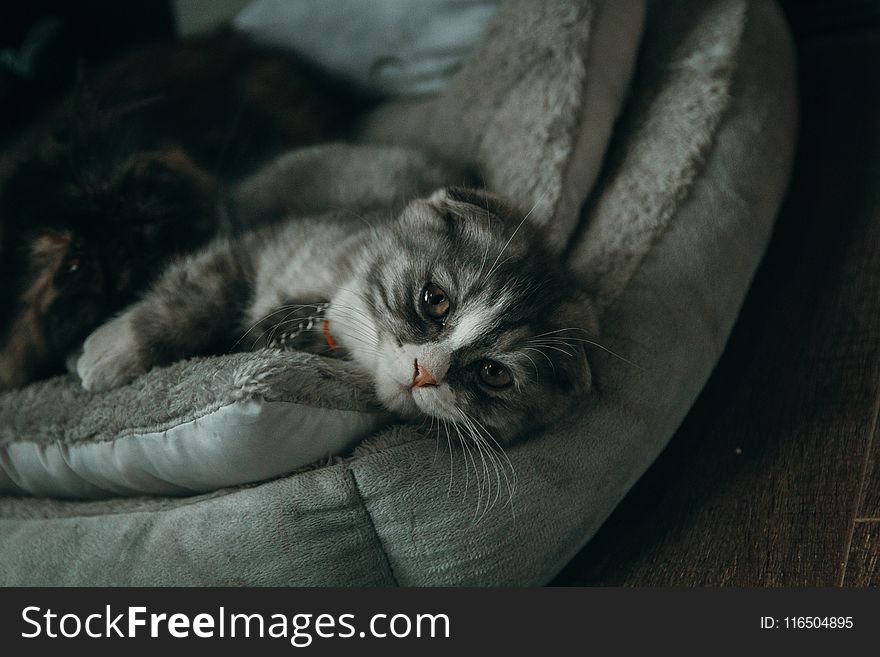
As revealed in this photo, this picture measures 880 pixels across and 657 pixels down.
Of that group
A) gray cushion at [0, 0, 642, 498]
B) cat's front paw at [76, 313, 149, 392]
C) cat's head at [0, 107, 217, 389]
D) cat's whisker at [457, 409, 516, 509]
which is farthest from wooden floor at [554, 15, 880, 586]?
cat's head at [0, 107, 217, 389]

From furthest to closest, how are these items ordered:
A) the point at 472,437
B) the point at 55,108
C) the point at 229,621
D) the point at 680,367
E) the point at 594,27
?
the point at 55,108 → the point at 594,27 → the point at 680,367 → the point at 472,437 → the point at 229,621

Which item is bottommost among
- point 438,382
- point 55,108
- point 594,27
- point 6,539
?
point 6,539

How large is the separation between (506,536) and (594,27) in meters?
1.02

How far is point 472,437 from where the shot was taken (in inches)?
44.5

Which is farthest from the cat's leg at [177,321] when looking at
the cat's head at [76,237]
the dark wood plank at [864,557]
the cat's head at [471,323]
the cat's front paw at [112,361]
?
the dark wood plank at [864,557]

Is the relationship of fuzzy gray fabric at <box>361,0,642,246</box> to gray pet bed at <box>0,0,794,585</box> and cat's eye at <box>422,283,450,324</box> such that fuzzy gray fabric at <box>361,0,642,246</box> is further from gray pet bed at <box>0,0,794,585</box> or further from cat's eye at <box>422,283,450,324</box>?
cat's eye at <box>422,283,450,324</box>

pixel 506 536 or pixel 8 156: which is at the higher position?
pixel 8 156

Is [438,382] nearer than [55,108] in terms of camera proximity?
Yes

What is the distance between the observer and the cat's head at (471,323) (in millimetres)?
1097

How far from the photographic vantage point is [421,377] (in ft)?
3.51

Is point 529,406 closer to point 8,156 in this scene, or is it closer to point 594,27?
point 594,27

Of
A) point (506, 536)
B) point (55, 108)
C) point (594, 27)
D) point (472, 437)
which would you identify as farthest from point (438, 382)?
point (55, 108)

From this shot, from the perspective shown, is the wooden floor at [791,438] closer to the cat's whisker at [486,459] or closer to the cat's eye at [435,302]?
the cat's whisker at [486,459]

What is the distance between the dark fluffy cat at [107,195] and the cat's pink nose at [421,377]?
65 cm
